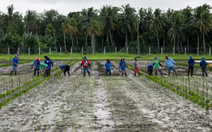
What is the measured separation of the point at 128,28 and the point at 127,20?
1.92 meters

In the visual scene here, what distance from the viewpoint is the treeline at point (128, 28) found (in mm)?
58562

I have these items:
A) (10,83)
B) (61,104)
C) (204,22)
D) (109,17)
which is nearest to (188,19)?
(204,22)

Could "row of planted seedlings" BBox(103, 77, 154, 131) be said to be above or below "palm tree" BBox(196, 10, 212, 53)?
below

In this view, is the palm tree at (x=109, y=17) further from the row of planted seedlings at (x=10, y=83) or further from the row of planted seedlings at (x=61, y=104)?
the row of planted seedlings at (x=61, y=104)

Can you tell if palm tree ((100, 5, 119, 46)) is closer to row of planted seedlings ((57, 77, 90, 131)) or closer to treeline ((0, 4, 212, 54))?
treeline ((0, 4, 212, 54))

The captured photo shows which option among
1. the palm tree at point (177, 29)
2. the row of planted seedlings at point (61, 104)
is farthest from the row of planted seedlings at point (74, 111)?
the palm tree at point (177, 29)

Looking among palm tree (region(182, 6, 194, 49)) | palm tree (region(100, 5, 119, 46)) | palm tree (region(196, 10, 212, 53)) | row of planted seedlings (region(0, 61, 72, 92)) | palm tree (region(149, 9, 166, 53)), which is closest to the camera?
row of planted seedlings (region(0, 61, 72, 92))

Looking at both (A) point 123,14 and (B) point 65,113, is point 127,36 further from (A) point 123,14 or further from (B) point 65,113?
(B) point 65,113

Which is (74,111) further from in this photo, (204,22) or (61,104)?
(204,22)

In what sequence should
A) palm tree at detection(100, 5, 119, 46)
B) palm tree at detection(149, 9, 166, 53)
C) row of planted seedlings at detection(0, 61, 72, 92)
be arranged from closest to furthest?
row of planted seedlings at detection(0, 61, 72, 92) → palm tree at detection(149, 9, 166, 53) → palm tree at detection(100, 5, 119, 46)

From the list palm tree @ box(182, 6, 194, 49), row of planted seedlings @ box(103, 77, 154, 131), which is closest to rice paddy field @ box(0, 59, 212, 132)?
row of planted seedlings @ box(103, 77, 154, 131)

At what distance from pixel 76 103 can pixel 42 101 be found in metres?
1.32

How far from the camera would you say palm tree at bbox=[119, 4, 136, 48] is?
66.3m

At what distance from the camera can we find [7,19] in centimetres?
6931
